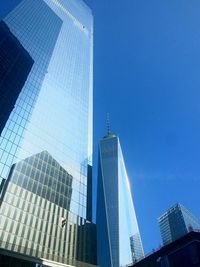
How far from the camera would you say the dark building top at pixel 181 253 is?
43250 millimetres

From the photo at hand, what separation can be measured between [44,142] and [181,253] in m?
51.1

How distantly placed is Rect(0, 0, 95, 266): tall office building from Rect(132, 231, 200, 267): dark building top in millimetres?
23508

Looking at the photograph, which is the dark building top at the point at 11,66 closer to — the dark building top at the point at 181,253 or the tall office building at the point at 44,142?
the tall office building at the point at 44,142

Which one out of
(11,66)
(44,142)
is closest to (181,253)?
(44,142)

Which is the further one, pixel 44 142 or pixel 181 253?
pixel 44 142

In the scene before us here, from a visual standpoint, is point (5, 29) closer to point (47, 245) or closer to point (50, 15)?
point (50, 15)

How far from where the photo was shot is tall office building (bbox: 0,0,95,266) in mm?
62781

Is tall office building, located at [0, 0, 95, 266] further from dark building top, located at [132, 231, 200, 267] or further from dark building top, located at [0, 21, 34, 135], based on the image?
dark building top, located at [132, 231, 200, 267]

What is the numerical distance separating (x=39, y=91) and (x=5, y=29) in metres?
45.1

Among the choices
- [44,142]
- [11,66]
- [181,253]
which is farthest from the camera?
[11,66]

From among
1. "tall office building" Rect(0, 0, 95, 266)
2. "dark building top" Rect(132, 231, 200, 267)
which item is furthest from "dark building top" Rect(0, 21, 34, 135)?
"dark building top" Rect(132, 231, 200, 267)

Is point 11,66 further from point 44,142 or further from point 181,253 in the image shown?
point 181,253

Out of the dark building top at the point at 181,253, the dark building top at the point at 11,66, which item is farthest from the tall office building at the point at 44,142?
the dark building top at the point at 181,253

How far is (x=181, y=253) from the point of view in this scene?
45.6 meters
